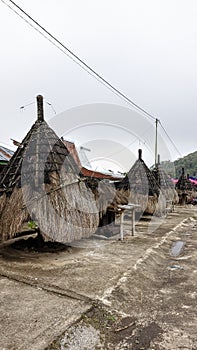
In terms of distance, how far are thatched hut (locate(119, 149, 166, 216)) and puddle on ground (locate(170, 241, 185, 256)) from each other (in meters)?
3.80

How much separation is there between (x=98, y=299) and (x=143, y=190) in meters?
8.93

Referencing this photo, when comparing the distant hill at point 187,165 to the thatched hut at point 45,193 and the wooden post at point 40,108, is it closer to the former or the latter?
the wooden post at point 40,108

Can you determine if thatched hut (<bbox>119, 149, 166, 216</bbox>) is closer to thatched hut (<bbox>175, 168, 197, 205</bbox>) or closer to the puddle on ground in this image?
the puddle on ground

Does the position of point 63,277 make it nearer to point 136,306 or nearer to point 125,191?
point 136,306

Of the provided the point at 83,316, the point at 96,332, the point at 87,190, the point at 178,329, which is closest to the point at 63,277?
the point at 83,316

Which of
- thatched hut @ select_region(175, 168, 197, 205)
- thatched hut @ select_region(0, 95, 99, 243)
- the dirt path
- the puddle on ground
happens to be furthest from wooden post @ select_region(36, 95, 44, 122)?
thatched hut @ select_region(175, 168, 197, 205)

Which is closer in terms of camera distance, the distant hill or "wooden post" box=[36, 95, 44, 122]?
"wooden post" box=[36, 95, 44, 122]

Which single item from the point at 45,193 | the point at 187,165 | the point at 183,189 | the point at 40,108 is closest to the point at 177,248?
the point at 45,193

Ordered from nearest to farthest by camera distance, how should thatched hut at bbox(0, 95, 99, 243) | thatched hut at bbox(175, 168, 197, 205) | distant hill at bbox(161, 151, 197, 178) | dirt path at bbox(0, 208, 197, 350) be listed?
dirt path at bbox(0, 208, 197, 350), thatched hut at bbox(0, 95, 99, 243), thatched hut at bbox(175, 168, 197, 205), distant hill at bbox(161, 151, 197, 178)

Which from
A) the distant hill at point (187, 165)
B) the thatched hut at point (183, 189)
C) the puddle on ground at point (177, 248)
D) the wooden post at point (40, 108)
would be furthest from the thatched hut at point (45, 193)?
the distant hill at point (187, 165)

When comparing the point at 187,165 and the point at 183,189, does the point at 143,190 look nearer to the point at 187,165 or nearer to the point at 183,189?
the point at 183,189

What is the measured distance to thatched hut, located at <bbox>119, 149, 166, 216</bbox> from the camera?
1250 centimetres

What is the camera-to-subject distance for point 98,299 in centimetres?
417

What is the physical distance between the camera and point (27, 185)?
6.35 m
